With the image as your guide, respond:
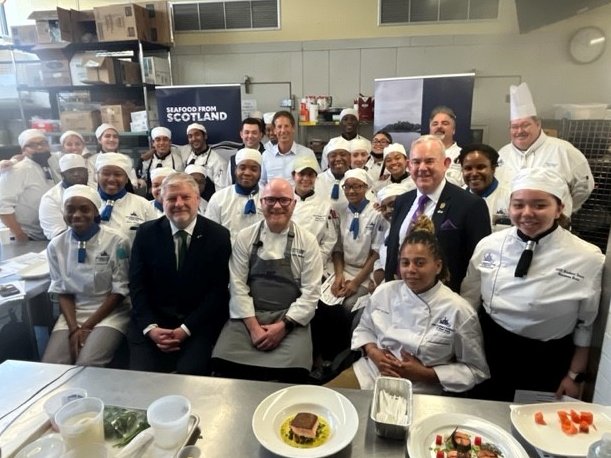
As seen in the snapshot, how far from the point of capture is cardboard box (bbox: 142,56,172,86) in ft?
18.8

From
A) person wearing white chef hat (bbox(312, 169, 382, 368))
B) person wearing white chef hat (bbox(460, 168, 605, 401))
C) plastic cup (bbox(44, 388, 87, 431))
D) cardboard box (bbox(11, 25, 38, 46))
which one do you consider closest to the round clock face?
person wearing white chef hat (bbox(312, 169, 382, 368))

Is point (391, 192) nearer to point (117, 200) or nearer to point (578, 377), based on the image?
point (578, 377)

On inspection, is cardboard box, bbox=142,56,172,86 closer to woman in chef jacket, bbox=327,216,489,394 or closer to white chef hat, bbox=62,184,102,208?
white chef hat, bbox=62,184,102,208

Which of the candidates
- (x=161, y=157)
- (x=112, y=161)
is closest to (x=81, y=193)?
(x=112, y=161)

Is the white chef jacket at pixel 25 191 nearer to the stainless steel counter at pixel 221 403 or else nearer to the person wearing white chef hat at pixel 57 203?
the person wearing white chef hat at pixel 57 203

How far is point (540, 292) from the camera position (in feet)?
5.66

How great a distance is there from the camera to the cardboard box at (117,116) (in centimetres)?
570

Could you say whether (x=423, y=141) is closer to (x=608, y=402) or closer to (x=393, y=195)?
(x=393, y=195)

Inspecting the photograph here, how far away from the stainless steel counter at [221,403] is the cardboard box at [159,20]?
533 cm

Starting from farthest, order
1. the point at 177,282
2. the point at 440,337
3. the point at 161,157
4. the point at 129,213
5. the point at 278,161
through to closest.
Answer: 1. the point at 161,157
2. the point at 278,161
3. the point at 129,213
4. the point at 177,282
5. the point at 440,337

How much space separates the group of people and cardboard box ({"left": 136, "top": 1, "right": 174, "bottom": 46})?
8.94 ft

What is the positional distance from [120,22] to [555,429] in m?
6.13

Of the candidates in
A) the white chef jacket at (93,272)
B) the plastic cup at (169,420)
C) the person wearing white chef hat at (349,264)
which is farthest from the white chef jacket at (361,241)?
the plastic cup at (169,420)

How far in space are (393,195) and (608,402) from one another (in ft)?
5.97
